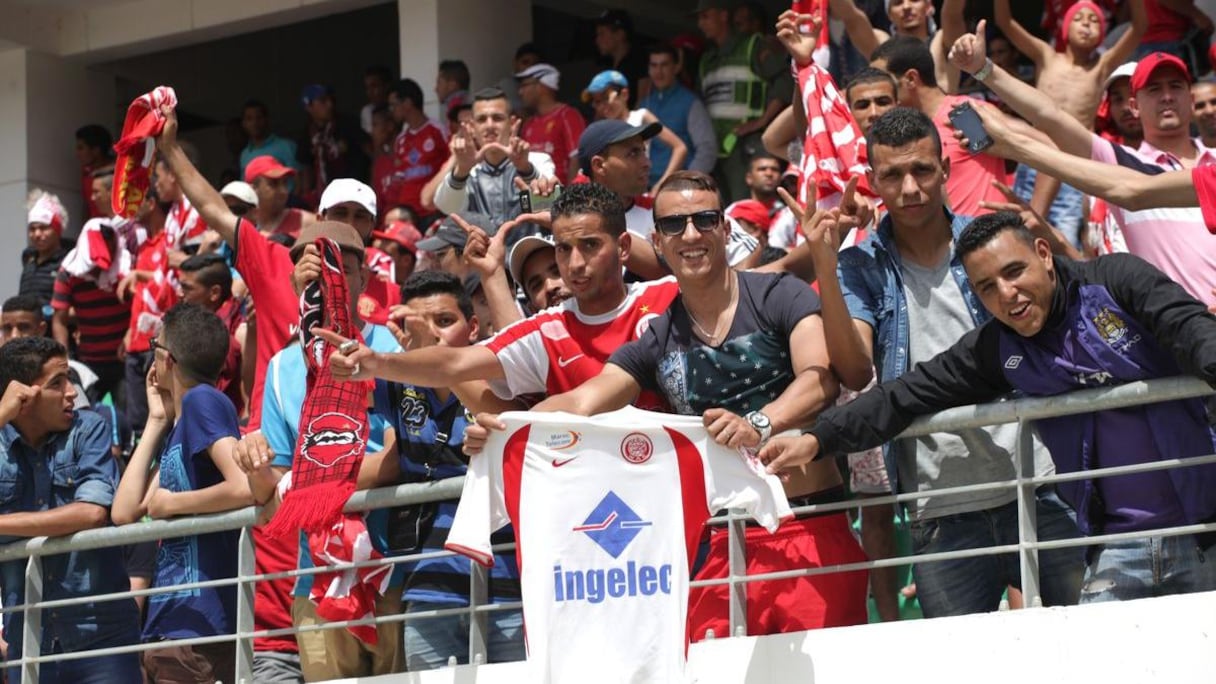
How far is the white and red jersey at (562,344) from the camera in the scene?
656 cm

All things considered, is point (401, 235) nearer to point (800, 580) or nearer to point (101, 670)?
point (101, 670)

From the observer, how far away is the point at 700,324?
620cm

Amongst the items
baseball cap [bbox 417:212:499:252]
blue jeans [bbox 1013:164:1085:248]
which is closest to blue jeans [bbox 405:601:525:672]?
baseball cap [bbox 417:212:499:252]

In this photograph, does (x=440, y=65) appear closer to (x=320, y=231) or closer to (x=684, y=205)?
(x=320, y=231)

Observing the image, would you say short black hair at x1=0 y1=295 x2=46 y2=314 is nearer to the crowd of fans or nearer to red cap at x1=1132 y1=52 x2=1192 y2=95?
the crowd of fans

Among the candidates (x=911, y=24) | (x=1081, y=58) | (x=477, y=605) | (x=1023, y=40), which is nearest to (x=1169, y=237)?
(x=477, y=605)

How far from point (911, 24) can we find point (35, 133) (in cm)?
868

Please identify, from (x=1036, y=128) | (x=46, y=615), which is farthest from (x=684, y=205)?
(x=46, y=615)

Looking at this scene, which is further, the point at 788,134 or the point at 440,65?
the point at 440,65

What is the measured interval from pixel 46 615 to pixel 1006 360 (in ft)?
14.4

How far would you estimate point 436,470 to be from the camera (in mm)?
6891

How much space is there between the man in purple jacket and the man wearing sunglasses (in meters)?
0.32

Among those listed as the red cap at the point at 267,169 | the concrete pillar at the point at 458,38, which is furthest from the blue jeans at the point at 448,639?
the concrete pillar at the point at 458,38

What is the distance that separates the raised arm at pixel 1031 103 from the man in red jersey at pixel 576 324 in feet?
4.81
